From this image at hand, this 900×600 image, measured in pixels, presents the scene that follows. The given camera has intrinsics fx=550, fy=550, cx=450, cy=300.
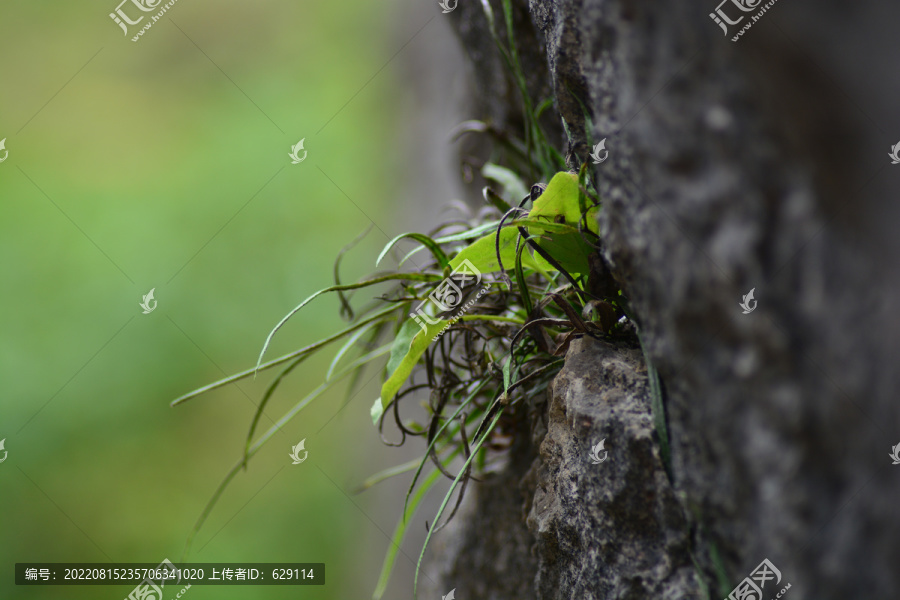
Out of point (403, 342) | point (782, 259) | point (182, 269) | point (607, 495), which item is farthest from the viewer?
point (182, 269)

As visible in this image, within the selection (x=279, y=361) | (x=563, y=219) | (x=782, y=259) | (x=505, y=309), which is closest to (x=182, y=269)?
(x=279, y=361)

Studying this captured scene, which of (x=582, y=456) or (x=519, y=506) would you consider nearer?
(x=582, y=456)

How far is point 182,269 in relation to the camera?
200 centimetres

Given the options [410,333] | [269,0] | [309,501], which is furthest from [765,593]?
[269,0]

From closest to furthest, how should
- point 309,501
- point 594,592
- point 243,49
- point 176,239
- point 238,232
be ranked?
point 594,592
point 309,501
point 176,239
point 238,232
point 243,49

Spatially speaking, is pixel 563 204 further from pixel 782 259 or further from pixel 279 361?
pixel 279 361

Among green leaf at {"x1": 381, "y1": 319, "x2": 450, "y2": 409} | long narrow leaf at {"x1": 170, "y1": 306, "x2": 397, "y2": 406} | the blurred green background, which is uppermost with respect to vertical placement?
the blurred green background

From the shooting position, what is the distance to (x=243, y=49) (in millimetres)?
2592

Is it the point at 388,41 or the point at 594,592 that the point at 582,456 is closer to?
the point at 594,592

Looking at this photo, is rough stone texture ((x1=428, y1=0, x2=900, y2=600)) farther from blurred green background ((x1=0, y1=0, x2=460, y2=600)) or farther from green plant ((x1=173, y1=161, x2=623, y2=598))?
blurred green background ((x1=0, y1=0, x2=460, y2=600))

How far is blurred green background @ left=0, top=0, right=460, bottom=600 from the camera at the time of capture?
1.63 metres

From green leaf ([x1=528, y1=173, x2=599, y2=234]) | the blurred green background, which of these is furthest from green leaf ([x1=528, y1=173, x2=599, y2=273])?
the blurred green background

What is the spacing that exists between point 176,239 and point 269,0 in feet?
4.58

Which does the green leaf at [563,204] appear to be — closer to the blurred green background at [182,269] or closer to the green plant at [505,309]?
the green plant at [505,309]
